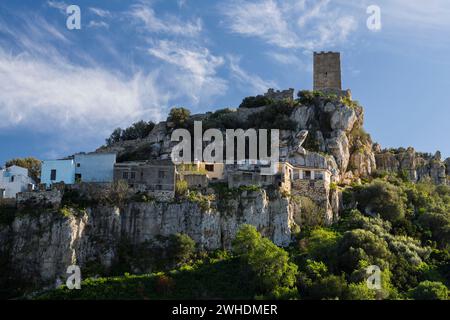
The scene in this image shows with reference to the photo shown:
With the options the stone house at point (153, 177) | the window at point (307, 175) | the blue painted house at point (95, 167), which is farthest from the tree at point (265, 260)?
the blue painted house at point (95, 167)

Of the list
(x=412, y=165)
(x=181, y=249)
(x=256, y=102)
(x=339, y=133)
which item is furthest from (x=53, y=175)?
(x=412, y=165)

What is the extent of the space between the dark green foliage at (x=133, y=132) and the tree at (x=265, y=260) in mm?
26286

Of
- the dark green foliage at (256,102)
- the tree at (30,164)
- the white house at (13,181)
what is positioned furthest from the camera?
the dark green foliage at (256,102)

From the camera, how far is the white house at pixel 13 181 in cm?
5972

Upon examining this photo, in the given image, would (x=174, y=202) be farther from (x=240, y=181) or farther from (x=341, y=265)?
(x=341, y=265)

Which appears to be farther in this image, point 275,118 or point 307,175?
point 275,118

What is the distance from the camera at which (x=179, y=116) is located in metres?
72.9

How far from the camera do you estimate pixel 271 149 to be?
6625 cm

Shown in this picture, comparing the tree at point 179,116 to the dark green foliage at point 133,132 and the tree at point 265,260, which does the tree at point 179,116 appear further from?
the tree at point 265,260

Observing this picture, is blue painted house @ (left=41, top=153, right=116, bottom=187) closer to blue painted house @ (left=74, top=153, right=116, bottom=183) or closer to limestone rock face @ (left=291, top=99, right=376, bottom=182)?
blue painted house @ (left=74, top=153, right=116, bottom=183)

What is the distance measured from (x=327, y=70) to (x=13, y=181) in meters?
37.8

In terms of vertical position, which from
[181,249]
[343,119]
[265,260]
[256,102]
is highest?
[256,102]

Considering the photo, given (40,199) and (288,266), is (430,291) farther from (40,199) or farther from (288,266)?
(40,199)

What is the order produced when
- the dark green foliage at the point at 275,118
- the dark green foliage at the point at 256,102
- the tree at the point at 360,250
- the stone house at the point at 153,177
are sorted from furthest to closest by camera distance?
the dark green foliage at the point at 256,102, the dark green foliage at the point at 275,118, the stone house at the point at 153,177, the tree at the point at 360,250
